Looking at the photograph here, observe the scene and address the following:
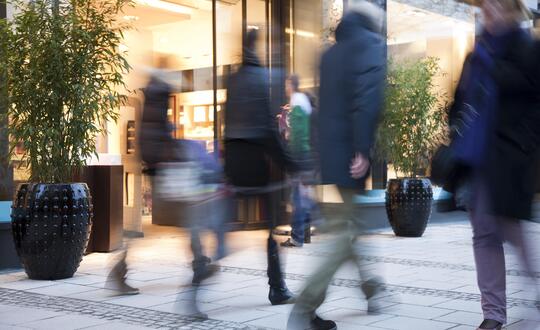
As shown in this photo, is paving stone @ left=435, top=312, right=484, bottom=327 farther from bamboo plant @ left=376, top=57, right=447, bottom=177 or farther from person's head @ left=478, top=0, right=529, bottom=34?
bamboo plant @ left=376, top=57, right=447, bottom=177

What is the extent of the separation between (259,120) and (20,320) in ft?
6.28

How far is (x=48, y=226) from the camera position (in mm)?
6039

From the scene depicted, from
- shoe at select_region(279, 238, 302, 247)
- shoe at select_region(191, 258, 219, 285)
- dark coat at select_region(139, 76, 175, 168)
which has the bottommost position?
shoe at select_region(279, 238, 302, 247)

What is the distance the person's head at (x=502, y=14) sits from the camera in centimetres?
373

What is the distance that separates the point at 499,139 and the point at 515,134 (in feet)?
→ 0.27

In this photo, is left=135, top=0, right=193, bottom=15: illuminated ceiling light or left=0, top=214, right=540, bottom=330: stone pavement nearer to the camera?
left=0, top=214, right=540, bottom=330: stone pavement

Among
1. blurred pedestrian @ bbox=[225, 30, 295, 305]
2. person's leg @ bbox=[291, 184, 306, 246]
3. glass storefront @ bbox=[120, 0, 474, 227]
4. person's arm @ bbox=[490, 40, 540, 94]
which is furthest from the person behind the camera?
glass storefront @ bbox=[120, 0, 474, 227]

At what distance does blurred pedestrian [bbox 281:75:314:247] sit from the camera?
22.5 ft

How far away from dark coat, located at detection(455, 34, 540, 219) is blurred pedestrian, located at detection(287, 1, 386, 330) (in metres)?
0.62

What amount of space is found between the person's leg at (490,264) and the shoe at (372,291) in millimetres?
886

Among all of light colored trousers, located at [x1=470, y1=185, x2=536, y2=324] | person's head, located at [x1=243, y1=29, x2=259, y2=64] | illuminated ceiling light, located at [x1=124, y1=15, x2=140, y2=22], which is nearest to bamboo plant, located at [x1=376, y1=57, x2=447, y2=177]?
illuminated ceiling light, located at [x1=124, y1=15, x2=140, y2=22]

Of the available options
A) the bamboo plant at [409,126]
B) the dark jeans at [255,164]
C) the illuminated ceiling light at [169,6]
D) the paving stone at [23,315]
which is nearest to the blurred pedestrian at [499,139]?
the dark jeans at [255,164]

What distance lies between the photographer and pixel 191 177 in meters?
4.80

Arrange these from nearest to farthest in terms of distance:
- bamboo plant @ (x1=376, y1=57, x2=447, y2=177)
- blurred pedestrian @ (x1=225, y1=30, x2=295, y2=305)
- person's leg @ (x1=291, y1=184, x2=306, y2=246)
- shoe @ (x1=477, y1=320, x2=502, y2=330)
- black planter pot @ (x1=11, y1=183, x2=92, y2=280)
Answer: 1. shoe @ (x1=477, y1=320, x2=502, y2=330)
2. blurred pedestrian @ (x1=225, y1=30, x2=295, y2=305)
3. black planter pot @ (x1=11, y1=183, x2=92, y2=280)
4. person's leg @ (x1=291, y1=184, x2=306, y2=246)
5. bamboo plant @ (x1=376, y1=57, x2=447, y2=177)
